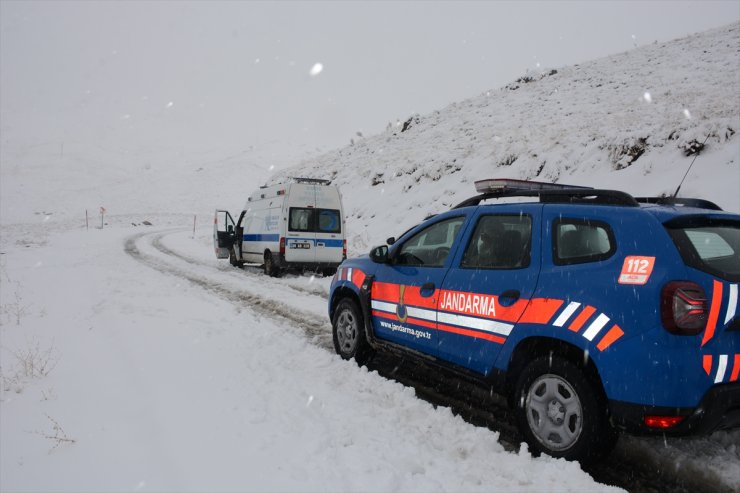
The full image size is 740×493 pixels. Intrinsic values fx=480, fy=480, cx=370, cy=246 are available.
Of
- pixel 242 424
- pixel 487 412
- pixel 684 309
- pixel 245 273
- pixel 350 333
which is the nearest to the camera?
pixel 684 309

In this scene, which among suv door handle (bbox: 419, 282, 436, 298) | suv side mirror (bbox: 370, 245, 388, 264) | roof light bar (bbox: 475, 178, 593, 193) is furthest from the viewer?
suv side mirror (bbox: 370, 245, 388, 264)

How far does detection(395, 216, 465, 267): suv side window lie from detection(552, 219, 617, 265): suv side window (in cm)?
118

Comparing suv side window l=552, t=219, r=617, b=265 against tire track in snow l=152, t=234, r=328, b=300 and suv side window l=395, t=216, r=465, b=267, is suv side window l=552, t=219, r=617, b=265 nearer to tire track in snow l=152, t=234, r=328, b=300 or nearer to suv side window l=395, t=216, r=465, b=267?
suv side window l=395, t=216, r=465, b=267

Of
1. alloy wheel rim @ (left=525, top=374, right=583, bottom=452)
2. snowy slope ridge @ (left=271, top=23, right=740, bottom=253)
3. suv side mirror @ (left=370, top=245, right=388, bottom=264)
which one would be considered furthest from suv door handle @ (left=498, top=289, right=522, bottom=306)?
snowy slope ridge @ (left=271, top=23, right=740, bottom=253)

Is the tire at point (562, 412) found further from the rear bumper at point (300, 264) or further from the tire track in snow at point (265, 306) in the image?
the rear bumper at point (300, 264)

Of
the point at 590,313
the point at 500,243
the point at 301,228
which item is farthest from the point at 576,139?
the point at 590,313

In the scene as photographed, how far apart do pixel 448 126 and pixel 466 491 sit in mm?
28766

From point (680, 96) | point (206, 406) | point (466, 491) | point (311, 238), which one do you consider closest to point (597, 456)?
point (466, 491)

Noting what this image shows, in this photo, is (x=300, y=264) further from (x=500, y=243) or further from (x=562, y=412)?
(x=562, y=412)

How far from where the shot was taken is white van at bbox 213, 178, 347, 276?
1259cm

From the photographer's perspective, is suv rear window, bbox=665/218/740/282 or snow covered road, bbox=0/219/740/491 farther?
snow covered road, bbox=0/219/740/491

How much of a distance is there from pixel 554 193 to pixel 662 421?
1.72 metres

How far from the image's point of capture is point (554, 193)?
3.69 metres

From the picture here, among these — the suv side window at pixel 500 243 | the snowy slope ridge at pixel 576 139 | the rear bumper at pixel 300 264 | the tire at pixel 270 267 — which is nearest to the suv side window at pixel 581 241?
the suv side window at pixel 500 243
